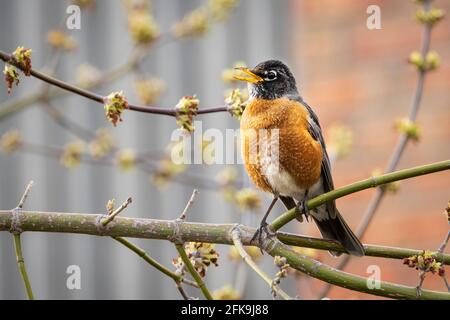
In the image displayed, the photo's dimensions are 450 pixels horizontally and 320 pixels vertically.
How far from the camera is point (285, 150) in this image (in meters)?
2.10

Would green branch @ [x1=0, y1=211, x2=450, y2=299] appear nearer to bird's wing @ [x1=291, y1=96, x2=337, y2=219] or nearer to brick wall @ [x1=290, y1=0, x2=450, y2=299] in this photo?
bird's wing @ [x1=291, y1=96, x2=337, y2=219]

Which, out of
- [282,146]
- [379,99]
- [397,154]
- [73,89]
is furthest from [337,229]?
[379,99]

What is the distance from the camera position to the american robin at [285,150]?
6.87ft

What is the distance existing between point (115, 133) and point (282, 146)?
2.16m

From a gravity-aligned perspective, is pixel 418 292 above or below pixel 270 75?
below

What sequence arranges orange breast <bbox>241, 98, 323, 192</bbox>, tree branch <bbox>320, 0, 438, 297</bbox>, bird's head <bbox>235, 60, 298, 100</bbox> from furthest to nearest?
1. bird's head <bbox>235, 60, 298, 100</bbox>
2. orange breast <bbox>241, 98, 323, 192</bbox>
3. tree branch <bbox>320, 0, 438, 297</bbox>

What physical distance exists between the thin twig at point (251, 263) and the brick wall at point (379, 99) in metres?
1.88

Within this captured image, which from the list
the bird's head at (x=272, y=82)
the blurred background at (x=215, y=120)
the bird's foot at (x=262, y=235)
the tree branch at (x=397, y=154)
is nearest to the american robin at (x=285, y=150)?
the bird's head at (x=272, y=82)

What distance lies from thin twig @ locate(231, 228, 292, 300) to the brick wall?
1.88 metres

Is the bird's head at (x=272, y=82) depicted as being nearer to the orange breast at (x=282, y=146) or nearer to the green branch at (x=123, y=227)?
the orange breast at (x=282, y=146)

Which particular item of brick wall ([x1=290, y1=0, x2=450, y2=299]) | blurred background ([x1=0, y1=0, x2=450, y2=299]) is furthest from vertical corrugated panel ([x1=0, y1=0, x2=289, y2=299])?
brick wall ([x1=290, y1=0, x2=450, y2=299])

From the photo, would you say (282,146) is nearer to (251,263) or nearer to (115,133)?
(251,263)

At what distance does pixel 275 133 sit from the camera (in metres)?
2.11

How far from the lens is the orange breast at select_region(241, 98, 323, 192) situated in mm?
2092
